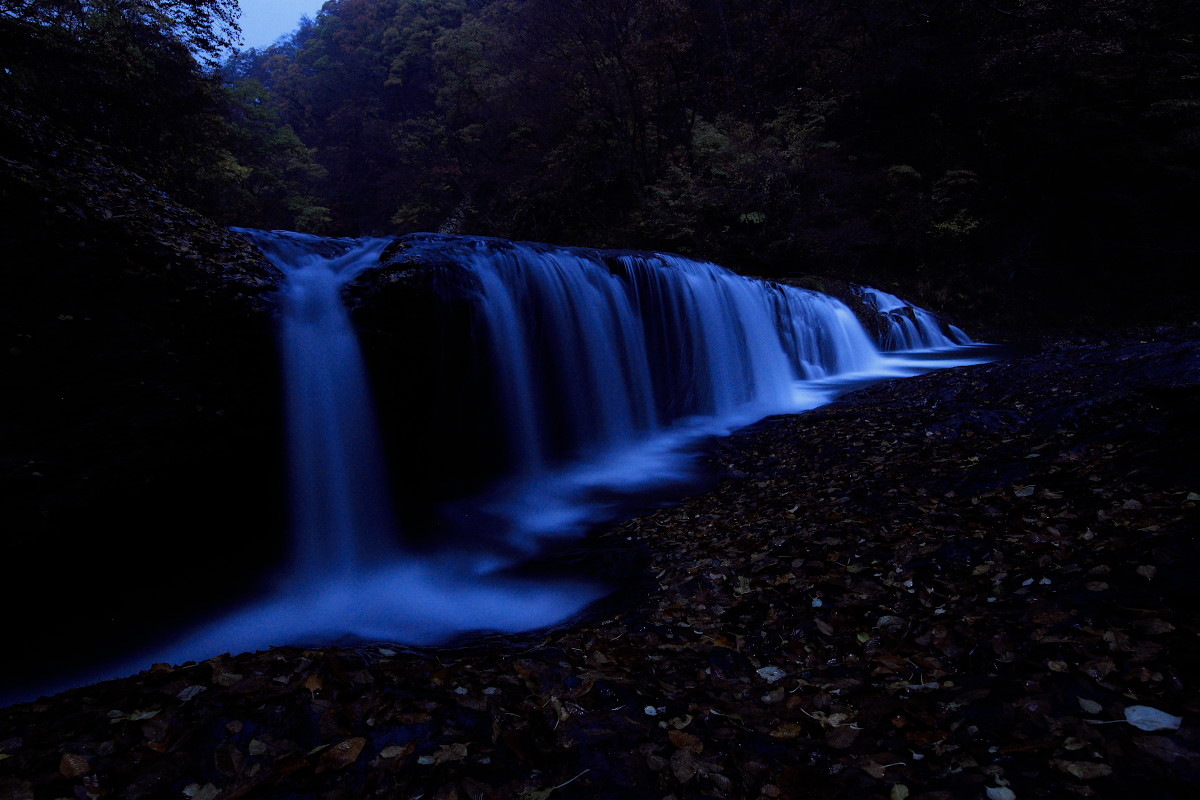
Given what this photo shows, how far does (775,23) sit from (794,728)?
2724 cm

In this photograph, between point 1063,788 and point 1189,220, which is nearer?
point 1063,788

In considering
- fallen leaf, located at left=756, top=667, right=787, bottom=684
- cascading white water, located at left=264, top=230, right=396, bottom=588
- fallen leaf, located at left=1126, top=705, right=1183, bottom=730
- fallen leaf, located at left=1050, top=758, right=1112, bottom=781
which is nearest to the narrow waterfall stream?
cascading white water, located at left=264, top=230, right=396, bottom=588

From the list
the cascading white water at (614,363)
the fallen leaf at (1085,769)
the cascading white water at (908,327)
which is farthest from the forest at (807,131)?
the fallen leaf at (1085,769)

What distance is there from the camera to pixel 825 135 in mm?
20062

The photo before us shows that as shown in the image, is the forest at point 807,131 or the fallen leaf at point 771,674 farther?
the forest at point 807,131

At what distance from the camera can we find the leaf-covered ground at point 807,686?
6.21 feet

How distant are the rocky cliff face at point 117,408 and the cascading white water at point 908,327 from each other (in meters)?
16.0

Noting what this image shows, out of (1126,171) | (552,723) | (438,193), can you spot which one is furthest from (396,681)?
(438,193)

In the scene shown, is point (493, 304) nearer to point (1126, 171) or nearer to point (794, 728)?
point (794, 728)

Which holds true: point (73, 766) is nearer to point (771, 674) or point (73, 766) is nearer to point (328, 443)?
point (771, 674)

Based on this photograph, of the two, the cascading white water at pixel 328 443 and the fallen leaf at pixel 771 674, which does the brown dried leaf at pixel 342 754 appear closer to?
the fallen leaf at pixel 771 674

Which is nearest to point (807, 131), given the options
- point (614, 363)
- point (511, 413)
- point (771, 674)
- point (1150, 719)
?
→ point (614, 363)

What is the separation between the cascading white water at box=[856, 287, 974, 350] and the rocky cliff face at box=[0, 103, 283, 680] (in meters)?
16.0

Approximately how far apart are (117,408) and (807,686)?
Answer: 5.33 metres
